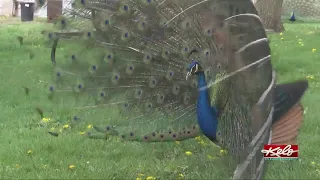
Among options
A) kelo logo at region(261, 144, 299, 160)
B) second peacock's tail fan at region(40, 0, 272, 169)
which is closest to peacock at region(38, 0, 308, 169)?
second peacock's tail fan at region(40, 0, 272, 169)

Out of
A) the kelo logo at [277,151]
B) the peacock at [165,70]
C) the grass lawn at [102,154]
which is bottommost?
the grass lawn at [102,154]

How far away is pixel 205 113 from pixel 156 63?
559mm

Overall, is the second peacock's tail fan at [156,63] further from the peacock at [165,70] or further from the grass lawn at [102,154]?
the grass lawn at [102,154]

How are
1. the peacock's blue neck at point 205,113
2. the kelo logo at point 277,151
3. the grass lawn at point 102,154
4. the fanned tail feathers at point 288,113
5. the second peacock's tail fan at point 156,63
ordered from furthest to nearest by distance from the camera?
the grass lawn at point 102,154, the peacock's blue neck at point 205,113, the fanned tail feathers at point 288,113, the second peacock's tail fan at point 156,63, the kelo logo at point 277,151

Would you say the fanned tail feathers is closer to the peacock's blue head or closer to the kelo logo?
the kelo logo

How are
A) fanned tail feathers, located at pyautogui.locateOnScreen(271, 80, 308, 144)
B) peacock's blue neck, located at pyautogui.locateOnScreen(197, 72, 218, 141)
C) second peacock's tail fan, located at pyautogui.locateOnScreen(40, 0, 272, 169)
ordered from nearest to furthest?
second peacock's tail fan, located at pyautogui.locateOnScreen(40, 0, 272, 169), fanned tail feathers, located at pyautogui.locateOnScreen(271, 80, 308, 144), peacock's blue neck, located at pyautogui.locateOnScreen(197, 72, 218, 141)

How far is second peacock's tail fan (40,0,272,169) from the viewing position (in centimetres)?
320

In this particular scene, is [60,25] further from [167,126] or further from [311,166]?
[311,166]

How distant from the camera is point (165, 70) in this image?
12.8ft

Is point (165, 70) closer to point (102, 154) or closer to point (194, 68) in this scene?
point (194, 68)

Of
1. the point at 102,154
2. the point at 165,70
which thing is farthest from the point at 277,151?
the point at 102,154

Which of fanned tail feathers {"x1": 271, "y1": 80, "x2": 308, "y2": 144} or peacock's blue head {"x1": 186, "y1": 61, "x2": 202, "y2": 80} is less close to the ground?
peacock's blue head {"x1": 186, "y1": 61, "x2": 202, "y2": 80}

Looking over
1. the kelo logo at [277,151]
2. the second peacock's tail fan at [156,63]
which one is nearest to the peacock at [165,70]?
the second peacock's tail fan at [156,63]

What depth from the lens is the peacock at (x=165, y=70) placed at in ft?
10.5
